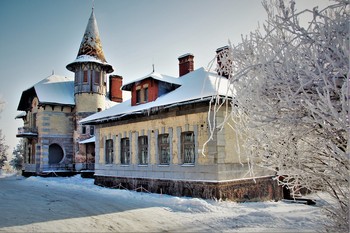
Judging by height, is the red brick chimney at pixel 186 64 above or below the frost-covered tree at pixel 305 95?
above

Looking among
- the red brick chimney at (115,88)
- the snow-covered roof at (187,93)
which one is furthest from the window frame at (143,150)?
the red brick chimney at (115,88)

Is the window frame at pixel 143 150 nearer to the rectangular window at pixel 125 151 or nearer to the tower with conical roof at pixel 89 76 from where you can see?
the rectangular window at pixel 125 151

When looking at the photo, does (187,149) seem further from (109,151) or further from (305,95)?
(305,95)

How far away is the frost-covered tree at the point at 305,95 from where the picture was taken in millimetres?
3311

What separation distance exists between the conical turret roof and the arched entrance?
773 centimetres

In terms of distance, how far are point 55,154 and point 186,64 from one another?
1732 cm

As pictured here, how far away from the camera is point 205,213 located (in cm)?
1002

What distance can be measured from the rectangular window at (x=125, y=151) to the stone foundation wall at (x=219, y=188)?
143 cm

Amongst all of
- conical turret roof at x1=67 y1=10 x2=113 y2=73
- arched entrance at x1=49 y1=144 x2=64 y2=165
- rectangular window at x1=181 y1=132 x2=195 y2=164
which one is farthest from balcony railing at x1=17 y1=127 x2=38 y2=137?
rectangular window at x1=181 y1=132 x2=195 y2=164

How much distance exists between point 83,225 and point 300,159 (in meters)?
6.35

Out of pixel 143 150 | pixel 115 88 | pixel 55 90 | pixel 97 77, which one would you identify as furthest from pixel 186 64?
pixel 55 90

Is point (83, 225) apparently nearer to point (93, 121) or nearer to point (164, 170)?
point (164, 170)

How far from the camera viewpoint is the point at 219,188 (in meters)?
12.0

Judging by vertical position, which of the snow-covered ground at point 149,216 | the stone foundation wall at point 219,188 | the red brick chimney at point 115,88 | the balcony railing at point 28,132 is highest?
the red brick chimney at point 115,88
